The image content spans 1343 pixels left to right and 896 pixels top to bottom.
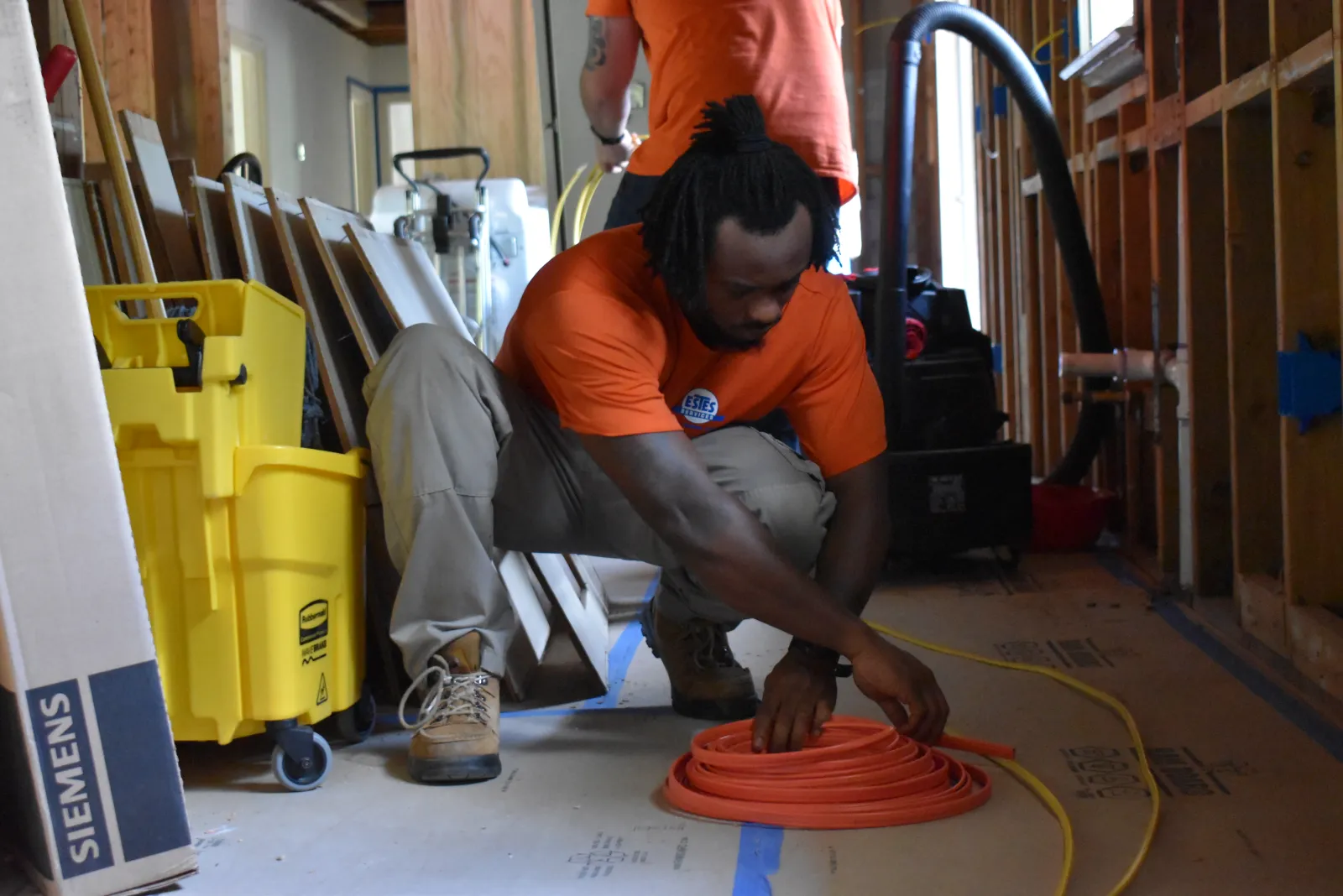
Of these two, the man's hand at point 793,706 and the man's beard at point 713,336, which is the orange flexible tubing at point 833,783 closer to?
the man's hand at point 793,706

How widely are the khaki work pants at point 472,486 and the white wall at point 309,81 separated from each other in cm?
550

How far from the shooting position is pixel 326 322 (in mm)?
2121

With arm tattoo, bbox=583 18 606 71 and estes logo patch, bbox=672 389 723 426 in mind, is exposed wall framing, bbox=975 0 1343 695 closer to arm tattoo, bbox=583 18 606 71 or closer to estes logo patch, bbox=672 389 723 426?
estes logo patch, bbox=672 389 723 426

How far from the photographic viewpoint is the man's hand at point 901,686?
1.42 m

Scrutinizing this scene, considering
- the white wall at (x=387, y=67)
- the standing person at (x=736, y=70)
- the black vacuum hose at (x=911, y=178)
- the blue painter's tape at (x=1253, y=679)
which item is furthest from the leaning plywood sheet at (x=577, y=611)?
the white wall at (x=387, y=67)

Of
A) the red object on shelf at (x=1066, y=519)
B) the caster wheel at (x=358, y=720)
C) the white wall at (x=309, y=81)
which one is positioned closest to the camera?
the caster wheel at (x=358, y=720)

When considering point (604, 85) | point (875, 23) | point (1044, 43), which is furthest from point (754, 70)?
point (875, 23)

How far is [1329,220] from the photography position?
202 centimetres

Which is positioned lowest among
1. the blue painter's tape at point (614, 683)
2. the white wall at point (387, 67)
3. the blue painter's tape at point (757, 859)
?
the blue painter's tape at point (757, 859)

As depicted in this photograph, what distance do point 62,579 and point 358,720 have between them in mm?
638

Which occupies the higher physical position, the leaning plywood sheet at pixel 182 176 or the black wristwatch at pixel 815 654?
the leaning plywood sheet at pixel 182 176

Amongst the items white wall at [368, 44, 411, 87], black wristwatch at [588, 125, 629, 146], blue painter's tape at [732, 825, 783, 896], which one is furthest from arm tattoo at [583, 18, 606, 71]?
white wall at [368, 44, 411, 87]

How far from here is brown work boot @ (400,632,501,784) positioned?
61.5 inches

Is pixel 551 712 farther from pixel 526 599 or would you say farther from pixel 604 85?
pixel 604 85
